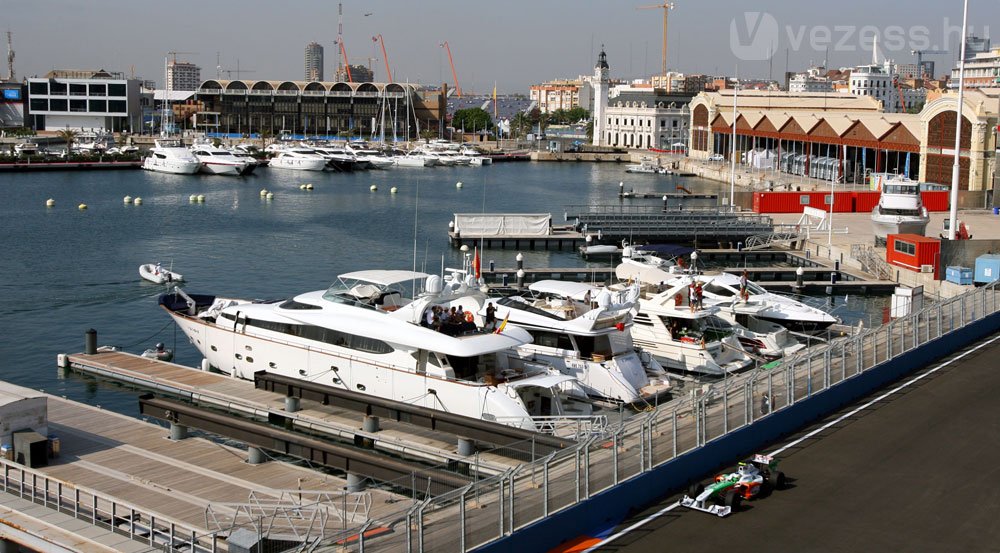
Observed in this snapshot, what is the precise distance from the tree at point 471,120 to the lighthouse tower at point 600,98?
20.0m

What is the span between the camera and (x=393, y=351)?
23438 millimetres

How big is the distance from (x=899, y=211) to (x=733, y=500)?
1419 inches

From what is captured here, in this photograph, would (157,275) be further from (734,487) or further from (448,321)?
(734,487)

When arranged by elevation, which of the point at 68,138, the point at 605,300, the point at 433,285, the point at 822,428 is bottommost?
the point at 822,428

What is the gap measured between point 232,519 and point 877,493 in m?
9.03

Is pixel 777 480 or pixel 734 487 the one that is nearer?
pixel 734 487

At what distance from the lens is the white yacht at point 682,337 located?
2727cm

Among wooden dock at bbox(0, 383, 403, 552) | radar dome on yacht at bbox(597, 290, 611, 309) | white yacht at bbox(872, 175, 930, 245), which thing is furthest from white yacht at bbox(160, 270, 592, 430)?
white yacht at bbox(872, 175, 930, 245)

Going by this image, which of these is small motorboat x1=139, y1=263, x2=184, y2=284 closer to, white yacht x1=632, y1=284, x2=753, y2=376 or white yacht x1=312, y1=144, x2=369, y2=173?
white yacht x1=632, y1=284, x2=753, y2=376

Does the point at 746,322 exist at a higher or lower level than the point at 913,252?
lower

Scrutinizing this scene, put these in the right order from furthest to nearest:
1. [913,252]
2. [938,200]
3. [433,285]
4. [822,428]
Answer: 1. [938,200]
2. [913,252]
3. [433,285]
4. [822,428]

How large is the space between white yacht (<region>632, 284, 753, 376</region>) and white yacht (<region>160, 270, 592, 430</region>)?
5.16 m

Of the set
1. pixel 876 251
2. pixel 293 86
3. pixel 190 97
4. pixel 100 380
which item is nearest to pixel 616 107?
pixel 293 86

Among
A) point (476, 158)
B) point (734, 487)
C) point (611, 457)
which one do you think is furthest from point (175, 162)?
point (734, 487)
